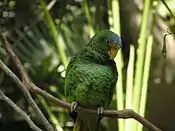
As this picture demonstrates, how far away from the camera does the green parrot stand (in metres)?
1.03

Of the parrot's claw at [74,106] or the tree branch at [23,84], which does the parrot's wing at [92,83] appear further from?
the tree branch at [23,84]

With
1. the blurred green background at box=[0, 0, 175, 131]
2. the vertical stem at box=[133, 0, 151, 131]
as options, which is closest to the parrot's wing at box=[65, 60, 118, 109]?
the vertical stem at box=[133, 0, 151, 131]

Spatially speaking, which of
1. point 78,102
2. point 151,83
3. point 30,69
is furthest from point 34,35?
point 78,102

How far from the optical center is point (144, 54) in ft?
4.13

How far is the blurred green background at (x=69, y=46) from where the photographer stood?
1574mm

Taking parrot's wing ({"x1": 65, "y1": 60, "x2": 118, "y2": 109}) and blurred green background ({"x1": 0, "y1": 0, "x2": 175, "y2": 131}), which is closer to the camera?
parrot's wing ({"x1": 65, "y1": 60, "x2": 118, "y2": 109})

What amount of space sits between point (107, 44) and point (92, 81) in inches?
3.9

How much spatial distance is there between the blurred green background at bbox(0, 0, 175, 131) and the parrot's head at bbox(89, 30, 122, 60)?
36cm

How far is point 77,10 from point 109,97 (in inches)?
34.7

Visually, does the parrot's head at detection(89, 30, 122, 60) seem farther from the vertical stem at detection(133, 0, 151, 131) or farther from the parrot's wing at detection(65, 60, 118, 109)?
the vertical stem at detection(133, 0, 151, 131)

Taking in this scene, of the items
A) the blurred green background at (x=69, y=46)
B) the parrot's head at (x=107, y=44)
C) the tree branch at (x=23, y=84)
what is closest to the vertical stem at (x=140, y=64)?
the blurred green background at (x=69, y=46)

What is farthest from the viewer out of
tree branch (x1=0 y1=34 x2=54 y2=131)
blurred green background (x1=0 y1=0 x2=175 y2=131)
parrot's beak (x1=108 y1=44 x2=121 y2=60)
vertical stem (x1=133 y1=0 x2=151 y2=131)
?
blurred green background (x1=0 y1=0 x2=175 y2=131)

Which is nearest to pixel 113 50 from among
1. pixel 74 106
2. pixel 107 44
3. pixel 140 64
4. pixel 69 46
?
pixel 107 44

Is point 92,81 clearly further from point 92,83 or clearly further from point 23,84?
point 23,84
